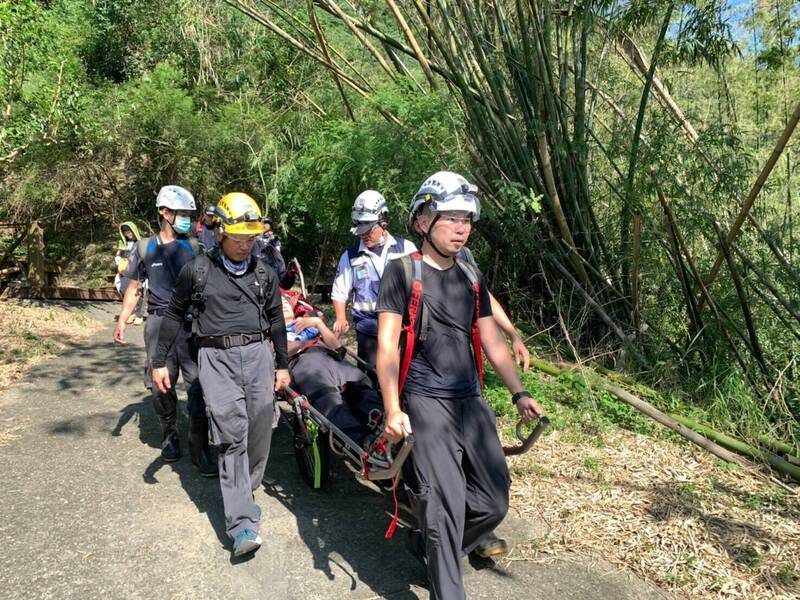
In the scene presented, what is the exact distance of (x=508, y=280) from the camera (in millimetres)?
8102

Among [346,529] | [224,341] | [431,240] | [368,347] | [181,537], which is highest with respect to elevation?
[431,240]

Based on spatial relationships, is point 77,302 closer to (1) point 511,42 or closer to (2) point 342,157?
(2) point 342,157

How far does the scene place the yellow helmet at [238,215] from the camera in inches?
143

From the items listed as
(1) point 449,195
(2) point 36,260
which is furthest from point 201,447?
(2) point 36,260

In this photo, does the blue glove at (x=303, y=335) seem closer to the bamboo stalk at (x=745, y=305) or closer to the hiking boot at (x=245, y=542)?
the hiking boot at (x=245, y=542)

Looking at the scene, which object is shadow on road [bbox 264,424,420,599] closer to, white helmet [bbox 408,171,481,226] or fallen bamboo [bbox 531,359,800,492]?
white helmet [bbox 408,171,481,226]

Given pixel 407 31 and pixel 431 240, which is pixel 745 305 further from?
pixel 407 31

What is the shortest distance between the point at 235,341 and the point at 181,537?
1.16m

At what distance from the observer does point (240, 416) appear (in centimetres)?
369

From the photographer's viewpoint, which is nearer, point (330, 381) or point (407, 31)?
point (330, 381)

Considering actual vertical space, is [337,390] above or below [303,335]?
below

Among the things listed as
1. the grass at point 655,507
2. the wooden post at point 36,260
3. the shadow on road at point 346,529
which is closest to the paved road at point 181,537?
the shadow on road at point 346,529

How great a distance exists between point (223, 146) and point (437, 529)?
11.3m

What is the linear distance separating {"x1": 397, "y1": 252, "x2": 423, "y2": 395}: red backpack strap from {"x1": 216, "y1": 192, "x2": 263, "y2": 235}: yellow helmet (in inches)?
42.3
